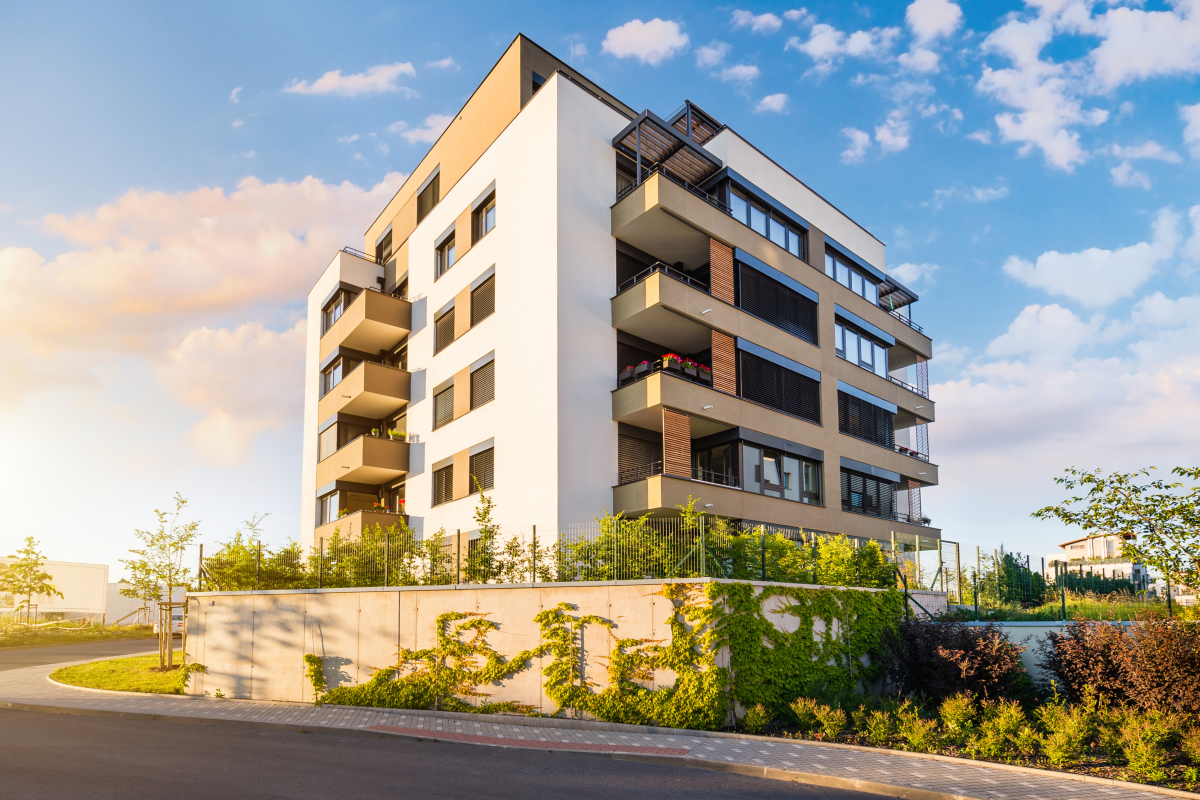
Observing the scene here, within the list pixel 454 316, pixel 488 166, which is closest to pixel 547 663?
pixel 454 316

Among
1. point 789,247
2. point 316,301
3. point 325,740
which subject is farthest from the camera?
point 316,301

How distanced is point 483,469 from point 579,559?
29.9 feet

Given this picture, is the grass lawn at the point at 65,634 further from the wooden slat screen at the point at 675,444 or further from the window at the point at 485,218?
the wooden slat screen at the point at 675,444

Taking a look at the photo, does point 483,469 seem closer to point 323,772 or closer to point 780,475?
point 780,475

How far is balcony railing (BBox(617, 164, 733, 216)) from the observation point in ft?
81.0

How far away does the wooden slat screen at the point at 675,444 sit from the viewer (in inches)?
877

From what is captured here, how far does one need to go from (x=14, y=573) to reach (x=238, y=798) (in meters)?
50.3

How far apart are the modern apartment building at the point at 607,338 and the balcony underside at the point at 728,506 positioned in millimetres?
76

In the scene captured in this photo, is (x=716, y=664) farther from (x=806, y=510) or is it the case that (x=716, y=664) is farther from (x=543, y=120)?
(x=543, y=120)

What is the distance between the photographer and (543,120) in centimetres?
2433

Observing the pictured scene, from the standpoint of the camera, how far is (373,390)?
29.9 meters

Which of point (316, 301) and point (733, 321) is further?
point (316, 301)

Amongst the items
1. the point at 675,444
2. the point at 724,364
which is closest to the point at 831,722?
the point at 675,444

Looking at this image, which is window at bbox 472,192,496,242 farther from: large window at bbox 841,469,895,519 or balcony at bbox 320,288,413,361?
large window at bbox 841,469,895,519
